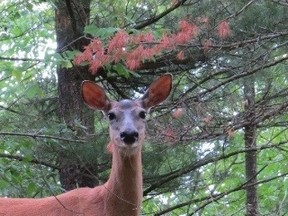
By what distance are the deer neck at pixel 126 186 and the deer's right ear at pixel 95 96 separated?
2.96 feet

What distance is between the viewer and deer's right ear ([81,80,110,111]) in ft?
23.7

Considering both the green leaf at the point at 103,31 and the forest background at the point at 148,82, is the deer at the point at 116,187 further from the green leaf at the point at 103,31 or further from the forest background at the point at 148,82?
the green leaf at the point at 103,31

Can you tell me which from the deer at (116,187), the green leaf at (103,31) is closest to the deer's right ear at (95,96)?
the deer at (116,187)

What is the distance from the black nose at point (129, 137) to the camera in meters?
6.42

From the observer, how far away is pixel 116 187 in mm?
6539

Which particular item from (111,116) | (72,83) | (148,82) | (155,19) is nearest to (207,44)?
(111,116)

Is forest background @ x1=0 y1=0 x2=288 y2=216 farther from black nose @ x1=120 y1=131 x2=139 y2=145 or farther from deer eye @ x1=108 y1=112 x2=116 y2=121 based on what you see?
black nose @ x1=120 y1=131 x2=139 y2=145

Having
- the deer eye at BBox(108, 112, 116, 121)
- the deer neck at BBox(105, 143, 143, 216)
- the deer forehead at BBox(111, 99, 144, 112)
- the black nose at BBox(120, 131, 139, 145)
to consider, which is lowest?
the deer neck at BBox(105, 143, 143, 216)

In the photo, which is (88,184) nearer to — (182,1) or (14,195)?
(14,195)

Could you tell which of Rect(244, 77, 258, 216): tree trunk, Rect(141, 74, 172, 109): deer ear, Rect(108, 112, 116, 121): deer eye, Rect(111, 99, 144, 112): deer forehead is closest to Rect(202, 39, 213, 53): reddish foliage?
Rect(141, 74, 172, 109): deer ear

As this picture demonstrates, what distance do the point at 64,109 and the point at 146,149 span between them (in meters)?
1.56

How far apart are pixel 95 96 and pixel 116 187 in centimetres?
112

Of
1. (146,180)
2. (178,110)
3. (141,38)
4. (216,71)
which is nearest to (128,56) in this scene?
(141,38)

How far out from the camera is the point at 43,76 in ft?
34.3
